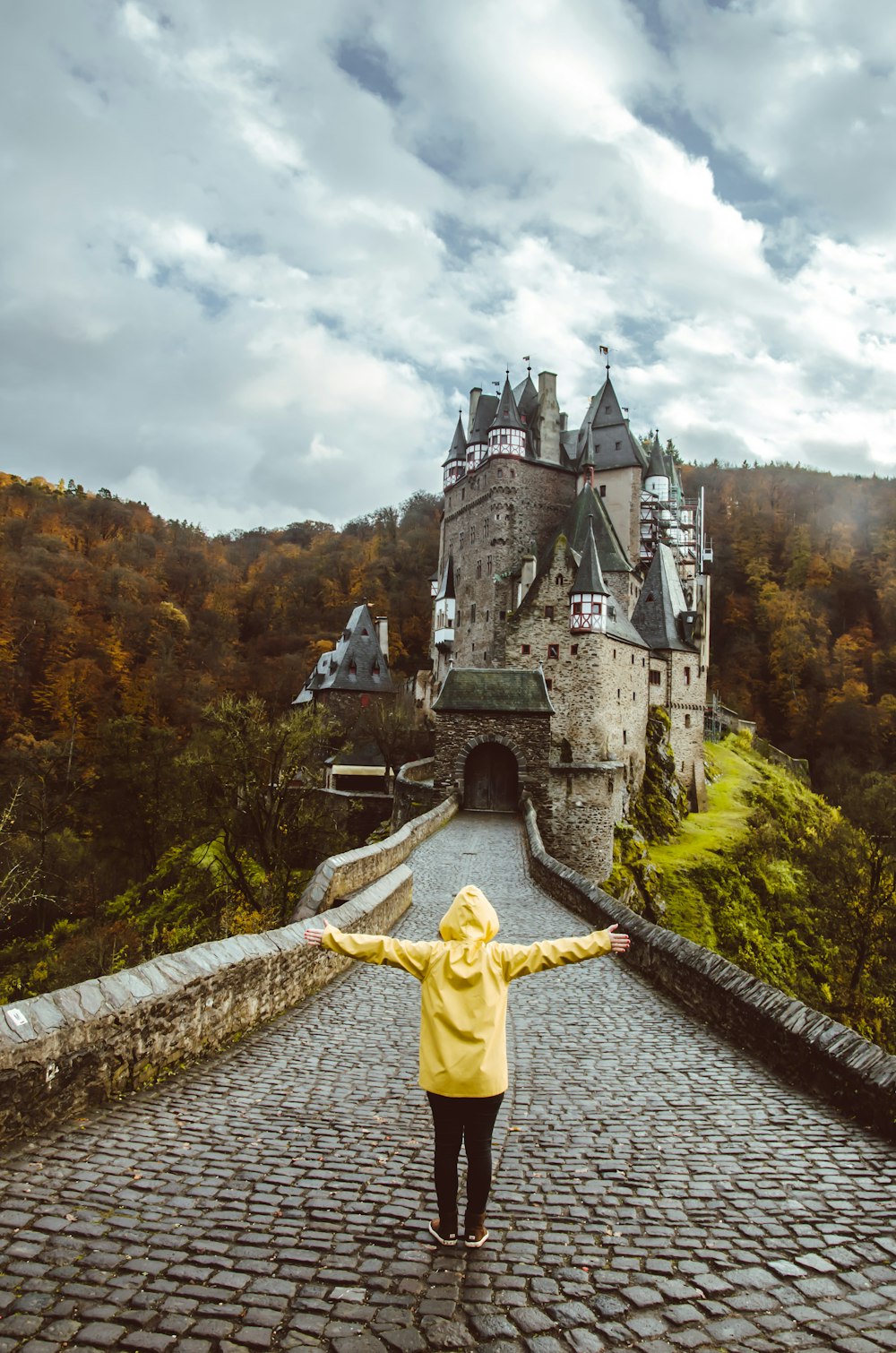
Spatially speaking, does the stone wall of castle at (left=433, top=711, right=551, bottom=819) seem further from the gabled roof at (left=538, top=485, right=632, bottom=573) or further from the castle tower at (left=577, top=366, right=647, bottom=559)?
the castle tower at (left=577, top=366, right=647, bottom=559)

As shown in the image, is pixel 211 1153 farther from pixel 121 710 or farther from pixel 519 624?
pixel 121 710

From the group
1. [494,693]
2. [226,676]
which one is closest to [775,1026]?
[494,693]

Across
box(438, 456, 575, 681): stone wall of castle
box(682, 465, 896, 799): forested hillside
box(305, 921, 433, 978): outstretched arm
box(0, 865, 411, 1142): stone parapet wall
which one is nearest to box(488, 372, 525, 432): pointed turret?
Answer: box(438, 456, 575, 681): stone wall of castle

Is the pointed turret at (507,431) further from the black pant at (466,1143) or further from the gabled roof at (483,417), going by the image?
the black pant at (466,1143)

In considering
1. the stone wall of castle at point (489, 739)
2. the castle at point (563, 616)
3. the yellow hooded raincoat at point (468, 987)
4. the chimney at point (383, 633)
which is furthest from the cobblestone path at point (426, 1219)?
the chimney at point (383, 633)

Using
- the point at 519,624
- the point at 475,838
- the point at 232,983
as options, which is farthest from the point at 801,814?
the point at 232,983

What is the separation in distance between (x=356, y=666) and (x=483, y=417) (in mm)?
15991

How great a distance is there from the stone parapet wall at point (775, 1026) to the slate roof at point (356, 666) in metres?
40.7

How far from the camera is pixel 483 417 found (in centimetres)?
5106

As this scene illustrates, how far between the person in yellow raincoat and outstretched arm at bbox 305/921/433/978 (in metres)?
0.03

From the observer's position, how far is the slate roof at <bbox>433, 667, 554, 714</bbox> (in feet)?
89.2

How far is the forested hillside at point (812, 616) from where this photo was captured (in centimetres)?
6094

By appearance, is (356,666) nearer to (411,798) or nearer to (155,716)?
(155,716)

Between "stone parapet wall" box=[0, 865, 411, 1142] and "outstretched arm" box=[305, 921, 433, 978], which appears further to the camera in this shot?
"stone parapet wall" box=[0, 865, 411, 1142]
